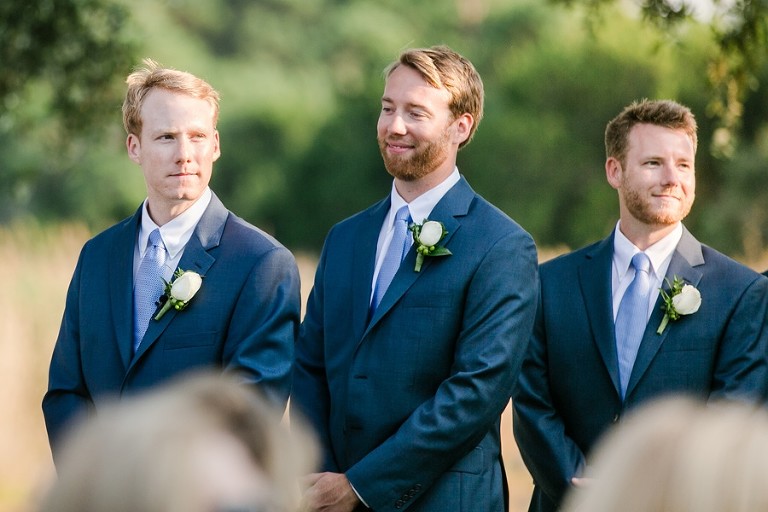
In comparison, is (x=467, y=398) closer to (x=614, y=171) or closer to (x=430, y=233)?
(x=430, y=233)

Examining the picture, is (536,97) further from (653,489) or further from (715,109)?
(653,489)

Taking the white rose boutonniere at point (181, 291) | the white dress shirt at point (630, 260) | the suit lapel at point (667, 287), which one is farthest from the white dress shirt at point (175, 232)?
the suit lapel at point (667, 287)

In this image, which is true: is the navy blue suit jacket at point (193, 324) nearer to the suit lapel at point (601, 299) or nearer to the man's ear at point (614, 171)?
the suit lapel at point (601, 299)

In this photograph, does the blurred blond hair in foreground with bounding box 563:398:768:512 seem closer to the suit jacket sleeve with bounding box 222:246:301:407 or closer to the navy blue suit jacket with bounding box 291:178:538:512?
the navy blue suit jacket with bounding box 291:178:538:512

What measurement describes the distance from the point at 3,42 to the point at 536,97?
23143 mm

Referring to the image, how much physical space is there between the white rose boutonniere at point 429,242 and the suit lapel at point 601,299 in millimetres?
729

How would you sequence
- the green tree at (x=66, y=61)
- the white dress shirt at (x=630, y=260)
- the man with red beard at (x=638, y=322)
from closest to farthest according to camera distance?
the man with red beard at (x=638, y=322), the white dress shirt at (x=630, y=260), the green tree at (x=66, y=61)

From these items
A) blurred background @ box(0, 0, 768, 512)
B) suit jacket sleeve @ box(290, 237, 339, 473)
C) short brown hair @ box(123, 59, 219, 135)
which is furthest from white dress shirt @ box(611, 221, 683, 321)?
blurred background @ box(0, 0, 768, 512)

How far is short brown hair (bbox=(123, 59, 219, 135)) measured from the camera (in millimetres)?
5027

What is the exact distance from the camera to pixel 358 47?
142 feet

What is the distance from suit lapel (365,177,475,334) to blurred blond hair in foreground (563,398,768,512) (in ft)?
8.92

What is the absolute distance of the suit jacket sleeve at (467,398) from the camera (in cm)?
473

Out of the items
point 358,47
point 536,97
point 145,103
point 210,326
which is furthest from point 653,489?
point 358,47

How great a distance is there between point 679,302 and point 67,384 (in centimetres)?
232
